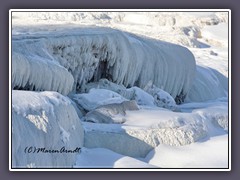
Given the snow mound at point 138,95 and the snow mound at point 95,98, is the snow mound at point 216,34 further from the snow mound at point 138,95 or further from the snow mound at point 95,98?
the snow mound at point 95,98

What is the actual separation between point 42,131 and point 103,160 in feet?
3.86

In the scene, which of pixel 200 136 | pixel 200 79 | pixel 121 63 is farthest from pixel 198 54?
pixel 200 136

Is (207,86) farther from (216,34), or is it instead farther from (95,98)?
(216,34)

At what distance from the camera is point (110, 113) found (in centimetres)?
1036

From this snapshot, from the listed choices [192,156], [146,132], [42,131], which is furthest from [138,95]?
[42,131]

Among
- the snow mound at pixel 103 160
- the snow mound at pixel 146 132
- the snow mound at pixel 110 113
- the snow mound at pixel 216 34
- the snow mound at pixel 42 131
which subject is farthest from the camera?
the snow mound at pixel 216 34

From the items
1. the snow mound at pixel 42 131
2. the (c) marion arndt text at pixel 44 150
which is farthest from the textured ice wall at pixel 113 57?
the (c) marion arndt text at pixel 44 150

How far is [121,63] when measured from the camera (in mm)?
13734

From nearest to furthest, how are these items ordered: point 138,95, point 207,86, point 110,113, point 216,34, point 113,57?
point 110,113, point 138,95, point 113,57, point 207,86, point 216,34

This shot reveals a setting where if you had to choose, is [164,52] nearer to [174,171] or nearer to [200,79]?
[200,79]

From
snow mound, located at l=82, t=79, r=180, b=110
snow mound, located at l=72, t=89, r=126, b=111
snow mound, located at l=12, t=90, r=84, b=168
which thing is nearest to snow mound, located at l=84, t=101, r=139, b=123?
snow mound, located at l=72, t=89, r=126, b=111

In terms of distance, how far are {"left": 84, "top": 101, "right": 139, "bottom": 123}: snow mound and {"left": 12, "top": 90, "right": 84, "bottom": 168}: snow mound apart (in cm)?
161

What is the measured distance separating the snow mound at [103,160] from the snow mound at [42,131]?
134mm

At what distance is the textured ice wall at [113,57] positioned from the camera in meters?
11.4
